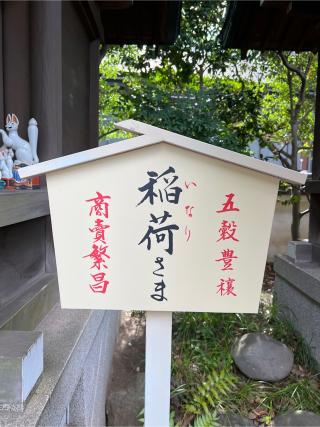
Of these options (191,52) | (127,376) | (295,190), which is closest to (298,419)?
(127,376)

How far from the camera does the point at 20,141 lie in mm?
2328

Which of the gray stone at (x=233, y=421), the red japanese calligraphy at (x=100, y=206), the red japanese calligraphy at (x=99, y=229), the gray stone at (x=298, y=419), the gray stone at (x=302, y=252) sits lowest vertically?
the gray stone at (x=233, y=421)

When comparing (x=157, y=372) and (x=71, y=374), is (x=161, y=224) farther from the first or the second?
(x=71, y=374)

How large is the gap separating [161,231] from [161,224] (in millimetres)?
29

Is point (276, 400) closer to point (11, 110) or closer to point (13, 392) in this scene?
point (13, 392)

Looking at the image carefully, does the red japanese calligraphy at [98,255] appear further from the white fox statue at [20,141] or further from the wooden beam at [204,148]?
the white fox statue at [20,141]

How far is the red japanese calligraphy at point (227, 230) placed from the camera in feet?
4.89

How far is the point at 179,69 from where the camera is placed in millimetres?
6438

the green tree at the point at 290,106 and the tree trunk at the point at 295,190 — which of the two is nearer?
the green tree at the point at 290,106

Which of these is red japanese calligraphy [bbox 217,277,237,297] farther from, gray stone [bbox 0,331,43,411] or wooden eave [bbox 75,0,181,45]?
wooden eave [bbox 75,0,181,45]

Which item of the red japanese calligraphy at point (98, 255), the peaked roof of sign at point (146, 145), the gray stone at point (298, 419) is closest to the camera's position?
the peaked roof of sign at point (146, 145)

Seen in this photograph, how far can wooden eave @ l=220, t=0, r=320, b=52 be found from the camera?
408cm

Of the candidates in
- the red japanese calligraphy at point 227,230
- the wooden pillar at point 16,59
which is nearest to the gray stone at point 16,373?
the red japanese calligraphy at point 227,230

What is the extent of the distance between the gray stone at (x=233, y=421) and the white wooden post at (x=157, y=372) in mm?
1419
